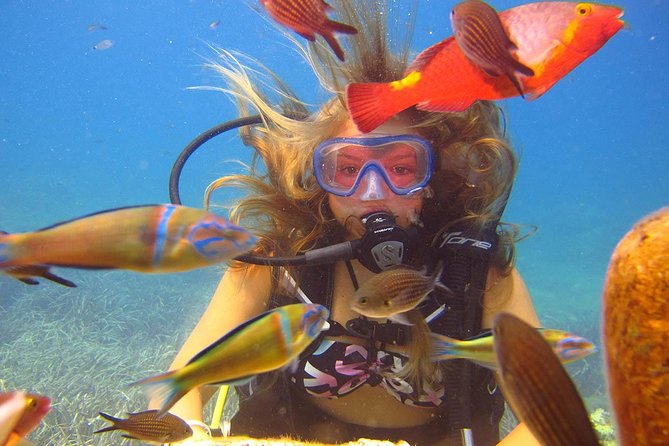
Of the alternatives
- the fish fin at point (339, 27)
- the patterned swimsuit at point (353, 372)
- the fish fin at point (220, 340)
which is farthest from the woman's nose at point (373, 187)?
the fish fin at point (220, 340)

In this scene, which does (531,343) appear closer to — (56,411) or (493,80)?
(493,80)

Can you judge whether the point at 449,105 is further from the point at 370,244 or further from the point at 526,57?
the point at 370,244

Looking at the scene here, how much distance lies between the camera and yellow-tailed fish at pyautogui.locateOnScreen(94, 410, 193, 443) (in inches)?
68.4

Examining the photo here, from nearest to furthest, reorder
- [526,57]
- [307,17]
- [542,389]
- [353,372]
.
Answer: [542,389], [526,57], [307,17], [353,372]

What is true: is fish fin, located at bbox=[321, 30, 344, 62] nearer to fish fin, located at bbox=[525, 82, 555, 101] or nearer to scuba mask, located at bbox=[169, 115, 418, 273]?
fish fin, located at bbox=[525, 82, 555, 101]

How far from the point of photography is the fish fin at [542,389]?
682mm

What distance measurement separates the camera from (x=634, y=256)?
35.9 inches

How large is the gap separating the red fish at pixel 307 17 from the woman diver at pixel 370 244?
1.72 m

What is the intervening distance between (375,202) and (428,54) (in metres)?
1.89

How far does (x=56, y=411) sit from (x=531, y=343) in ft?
27.6

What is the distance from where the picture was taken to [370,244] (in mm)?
2770

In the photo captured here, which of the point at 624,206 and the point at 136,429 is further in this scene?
the point at 624,206

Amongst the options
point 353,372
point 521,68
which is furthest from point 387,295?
point 353,372

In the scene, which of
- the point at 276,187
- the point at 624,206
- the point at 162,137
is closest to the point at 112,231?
the point at 276,187
